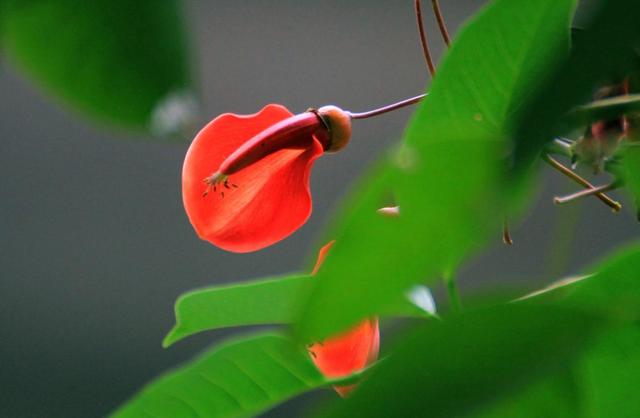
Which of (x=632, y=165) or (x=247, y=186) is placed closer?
(x=632, y=165)

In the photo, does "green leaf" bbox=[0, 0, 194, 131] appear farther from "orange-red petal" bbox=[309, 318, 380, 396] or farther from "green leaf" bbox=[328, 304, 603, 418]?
"orange-red petal" bbox=[309, 318, 380, 396]

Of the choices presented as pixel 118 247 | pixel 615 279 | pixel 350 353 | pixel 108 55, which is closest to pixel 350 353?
pixel 350 353

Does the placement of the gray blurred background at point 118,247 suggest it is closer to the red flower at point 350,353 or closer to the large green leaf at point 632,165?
the red flower at point 350,353

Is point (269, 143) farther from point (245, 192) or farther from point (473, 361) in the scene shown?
point (473, 361)

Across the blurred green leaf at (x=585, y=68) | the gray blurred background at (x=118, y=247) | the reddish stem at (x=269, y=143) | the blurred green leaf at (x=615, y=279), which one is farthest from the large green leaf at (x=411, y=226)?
the gray blurred background at (x=118, y=247)

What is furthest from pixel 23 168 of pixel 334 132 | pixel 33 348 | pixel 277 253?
pixel 334 132

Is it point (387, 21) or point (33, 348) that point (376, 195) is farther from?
point (33, 348)

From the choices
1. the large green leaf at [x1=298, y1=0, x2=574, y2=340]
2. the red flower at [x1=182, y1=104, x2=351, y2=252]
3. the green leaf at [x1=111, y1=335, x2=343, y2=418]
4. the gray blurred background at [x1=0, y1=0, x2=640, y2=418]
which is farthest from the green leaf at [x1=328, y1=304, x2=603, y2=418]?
the gray blurred background at [x1=0, y1=0, x2=640, y2=418]
